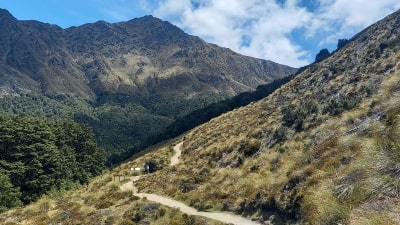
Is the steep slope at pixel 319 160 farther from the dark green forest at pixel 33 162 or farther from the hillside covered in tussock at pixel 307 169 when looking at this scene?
the dark green forest at pixel 33 162

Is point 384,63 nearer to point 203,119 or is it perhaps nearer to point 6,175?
point 6,175

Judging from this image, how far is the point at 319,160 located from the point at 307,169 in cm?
103

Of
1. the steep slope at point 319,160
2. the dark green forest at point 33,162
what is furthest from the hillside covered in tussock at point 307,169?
the dark green forest at point 33,162

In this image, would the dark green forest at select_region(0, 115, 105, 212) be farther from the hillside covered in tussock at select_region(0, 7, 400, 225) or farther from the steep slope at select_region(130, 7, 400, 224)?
the steep slope at select_region(130, 7, 400, 224)

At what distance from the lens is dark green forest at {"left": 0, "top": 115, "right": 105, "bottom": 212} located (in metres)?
58.9

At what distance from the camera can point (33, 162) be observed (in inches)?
2527

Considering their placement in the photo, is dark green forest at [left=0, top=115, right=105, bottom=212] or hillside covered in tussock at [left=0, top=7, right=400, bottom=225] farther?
dark green forest at [left=0, top=115, right=105, bottom=212]

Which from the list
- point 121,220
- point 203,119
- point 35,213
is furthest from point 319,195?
point 203,119

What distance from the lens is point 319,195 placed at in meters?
12.1

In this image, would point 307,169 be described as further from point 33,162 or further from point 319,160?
point 33,162

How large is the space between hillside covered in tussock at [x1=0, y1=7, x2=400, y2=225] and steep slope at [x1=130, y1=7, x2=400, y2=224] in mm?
44

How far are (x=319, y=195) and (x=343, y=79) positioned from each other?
163ft

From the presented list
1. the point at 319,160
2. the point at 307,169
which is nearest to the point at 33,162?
the point at 307,169

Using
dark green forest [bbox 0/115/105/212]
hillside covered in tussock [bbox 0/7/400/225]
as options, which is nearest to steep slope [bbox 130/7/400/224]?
hillside covered in tussock [bbox 0/7/400/225]
